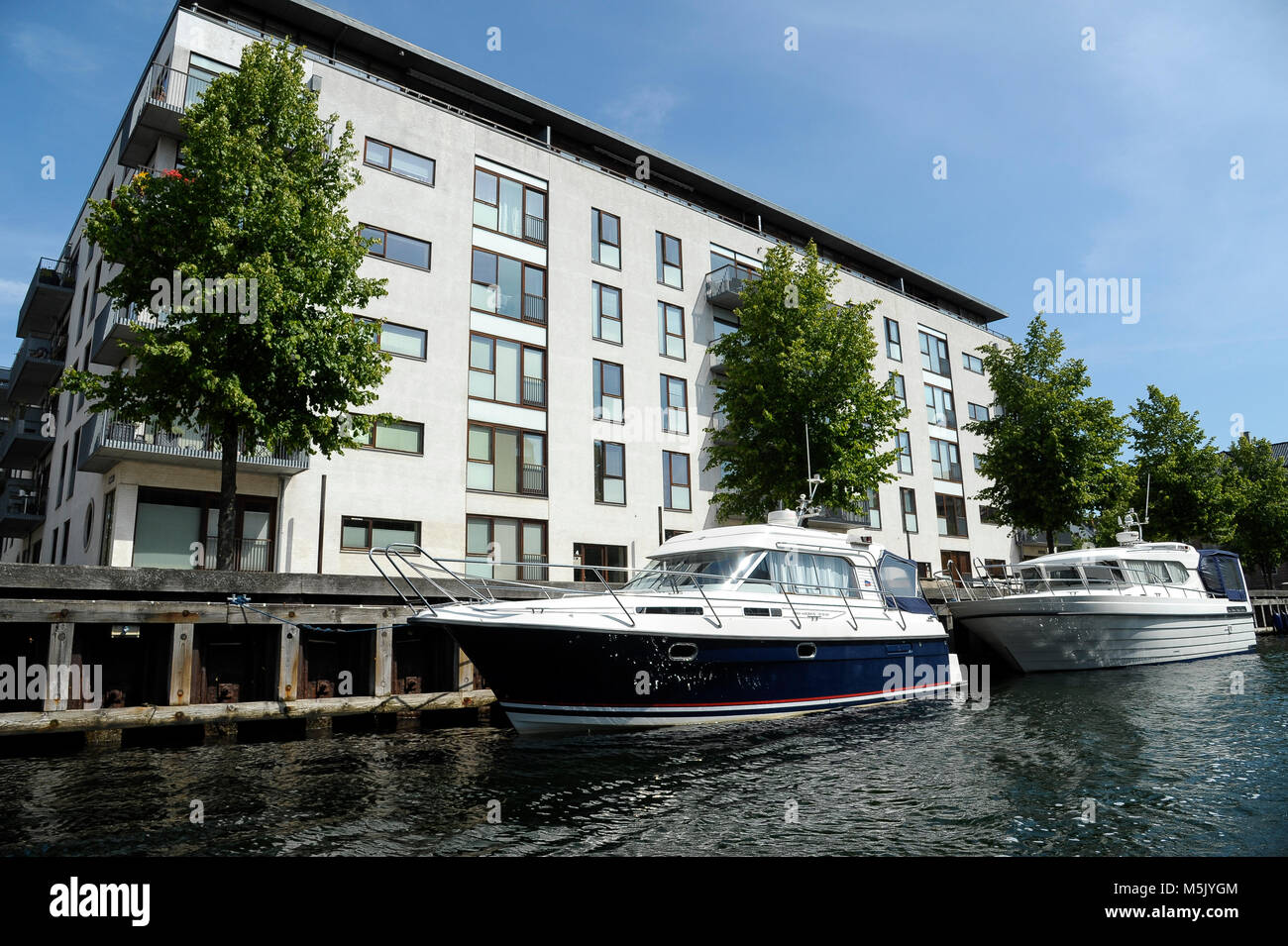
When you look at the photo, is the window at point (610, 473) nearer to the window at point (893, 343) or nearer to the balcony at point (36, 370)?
the window at point (893, 343)

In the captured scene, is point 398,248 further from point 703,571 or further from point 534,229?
point 703,571

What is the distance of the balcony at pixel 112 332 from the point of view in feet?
63.9

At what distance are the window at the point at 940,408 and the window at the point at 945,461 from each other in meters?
1.03

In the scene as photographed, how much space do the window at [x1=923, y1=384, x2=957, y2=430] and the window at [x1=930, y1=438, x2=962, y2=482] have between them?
1027mm

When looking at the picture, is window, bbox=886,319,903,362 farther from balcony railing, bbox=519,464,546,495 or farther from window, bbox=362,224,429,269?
window, bbox=362,224,429,269

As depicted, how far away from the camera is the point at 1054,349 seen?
93.6ft

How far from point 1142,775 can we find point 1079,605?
11.6 metres

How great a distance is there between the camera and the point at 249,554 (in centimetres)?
1958

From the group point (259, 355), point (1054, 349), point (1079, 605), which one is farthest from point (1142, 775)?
point (1054, 349)

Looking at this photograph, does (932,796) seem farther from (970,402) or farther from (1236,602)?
(970,402)

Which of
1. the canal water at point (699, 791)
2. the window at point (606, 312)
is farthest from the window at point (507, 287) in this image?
the canal water at point (699, 791)

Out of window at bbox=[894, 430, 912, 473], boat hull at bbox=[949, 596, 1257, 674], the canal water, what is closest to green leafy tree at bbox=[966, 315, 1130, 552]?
boat hull at bbox=[949, 596, 1257, 674]

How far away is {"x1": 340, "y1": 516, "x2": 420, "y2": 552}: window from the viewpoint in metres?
21.0

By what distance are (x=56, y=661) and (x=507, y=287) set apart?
17959mm
